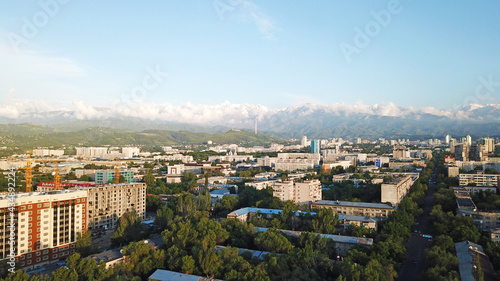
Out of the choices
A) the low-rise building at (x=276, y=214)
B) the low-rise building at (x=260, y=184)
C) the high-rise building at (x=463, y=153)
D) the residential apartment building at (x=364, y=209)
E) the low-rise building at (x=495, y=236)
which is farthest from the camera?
the high-rise building at (x=463, y=153)

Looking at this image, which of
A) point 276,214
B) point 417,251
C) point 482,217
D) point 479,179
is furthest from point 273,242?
point 479,179

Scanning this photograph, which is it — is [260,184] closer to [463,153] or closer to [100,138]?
[463,153]

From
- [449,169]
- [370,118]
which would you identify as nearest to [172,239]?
[449,169]

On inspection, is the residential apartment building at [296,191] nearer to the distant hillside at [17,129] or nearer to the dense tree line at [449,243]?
the dense tree line at [449,243]

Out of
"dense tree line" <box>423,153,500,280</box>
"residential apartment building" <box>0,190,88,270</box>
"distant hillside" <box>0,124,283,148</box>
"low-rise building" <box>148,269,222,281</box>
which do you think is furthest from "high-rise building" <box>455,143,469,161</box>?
"distant hillside" <box>0,124,283,148</box>

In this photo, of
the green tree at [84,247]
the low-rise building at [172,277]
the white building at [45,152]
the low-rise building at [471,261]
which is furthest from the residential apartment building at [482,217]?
the white building at [45,152]

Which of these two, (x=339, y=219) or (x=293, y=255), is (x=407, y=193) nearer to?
(x=339, y=219)
